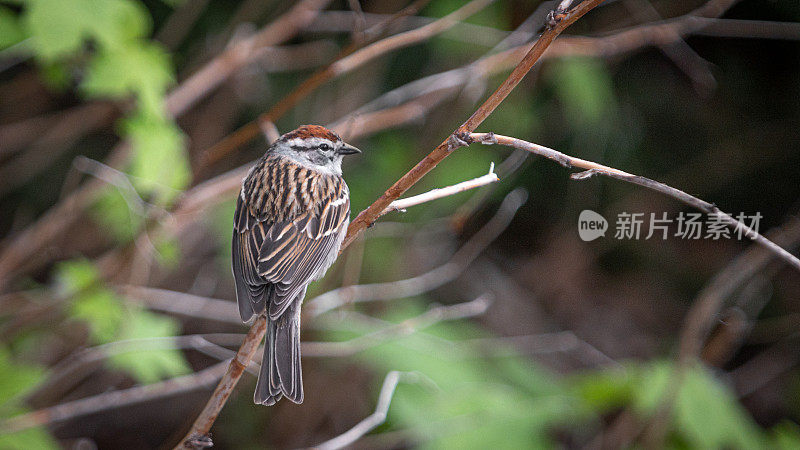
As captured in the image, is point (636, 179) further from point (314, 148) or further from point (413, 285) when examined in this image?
point (413, 285)

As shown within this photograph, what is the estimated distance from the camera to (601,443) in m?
3.99

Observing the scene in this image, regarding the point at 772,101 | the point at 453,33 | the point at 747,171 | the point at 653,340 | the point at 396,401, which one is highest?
the point at 453,33

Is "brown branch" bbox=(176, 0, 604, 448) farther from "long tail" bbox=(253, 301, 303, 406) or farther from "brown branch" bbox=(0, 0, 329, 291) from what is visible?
"brown branch" bbox=(0, 0, 329, 291)

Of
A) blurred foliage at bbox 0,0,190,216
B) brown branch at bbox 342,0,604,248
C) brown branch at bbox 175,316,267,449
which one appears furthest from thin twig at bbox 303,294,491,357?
brown branch at bbox 342,0,604,248

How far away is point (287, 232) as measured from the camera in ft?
8.00

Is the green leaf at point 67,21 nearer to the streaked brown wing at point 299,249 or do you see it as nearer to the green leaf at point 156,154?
the green leaf at point 156,154

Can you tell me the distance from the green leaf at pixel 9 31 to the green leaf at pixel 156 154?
1.64 feet

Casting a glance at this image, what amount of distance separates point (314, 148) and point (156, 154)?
72cm

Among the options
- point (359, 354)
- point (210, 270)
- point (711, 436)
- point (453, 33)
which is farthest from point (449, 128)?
point (711, 436)

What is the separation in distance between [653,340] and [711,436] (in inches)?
98.5

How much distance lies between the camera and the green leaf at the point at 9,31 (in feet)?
8.95

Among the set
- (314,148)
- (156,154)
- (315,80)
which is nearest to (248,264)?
(314,148)

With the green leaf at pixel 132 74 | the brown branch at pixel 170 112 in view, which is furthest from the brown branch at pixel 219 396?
the brown branch at pixel 170 112

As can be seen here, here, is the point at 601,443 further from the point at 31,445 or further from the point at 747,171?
the point at 31,445
